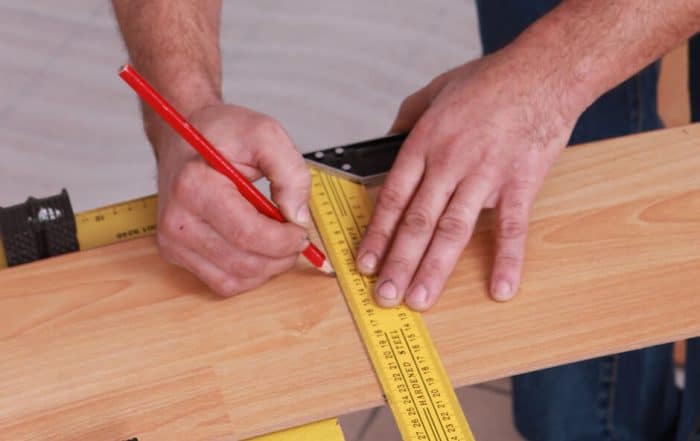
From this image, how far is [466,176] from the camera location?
1.43 m

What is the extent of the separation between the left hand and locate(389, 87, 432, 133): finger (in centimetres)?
8

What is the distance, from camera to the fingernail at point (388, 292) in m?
1.33

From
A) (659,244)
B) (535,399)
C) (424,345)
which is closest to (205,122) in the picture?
(424,345)

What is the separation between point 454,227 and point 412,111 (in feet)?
0.97

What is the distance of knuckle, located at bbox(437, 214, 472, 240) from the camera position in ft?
4.55

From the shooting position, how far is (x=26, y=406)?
4.03ft

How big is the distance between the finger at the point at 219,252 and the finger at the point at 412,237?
0.13 meters

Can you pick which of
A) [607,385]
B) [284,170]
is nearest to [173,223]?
[284,170]

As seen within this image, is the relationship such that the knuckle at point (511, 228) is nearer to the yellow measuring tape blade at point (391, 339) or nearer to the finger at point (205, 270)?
the yellow measuring tape blade at point (391, 339)

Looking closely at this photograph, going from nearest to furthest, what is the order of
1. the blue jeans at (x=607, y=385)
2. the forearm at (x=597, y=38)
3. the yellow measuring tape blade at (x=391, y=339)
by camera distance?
1. the yellow measuring tape blade at (x=391, y=339)
2. the forearm at (x=597, y=38)
3. the blue jeans at (x=607, y=385)

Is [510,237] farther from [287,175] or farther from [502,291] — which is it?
[287,175]

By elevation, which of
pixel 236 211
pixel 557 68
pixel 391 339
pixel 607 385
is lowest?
pixel 607 385

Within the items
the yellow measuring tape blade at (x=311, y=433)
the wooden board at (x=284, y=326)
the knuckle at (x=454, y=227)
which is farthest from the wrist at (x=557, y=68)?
the yellow measuring tape blade at (x=311, y=433)

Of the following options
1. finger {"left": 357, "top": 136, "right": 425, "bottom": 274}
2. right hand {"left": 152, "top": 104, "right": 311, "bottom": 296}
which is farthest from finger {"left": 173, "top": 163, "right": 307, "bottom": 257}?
finger {"left": 357, "top": 136, "right": 425, "bottom": 274}
